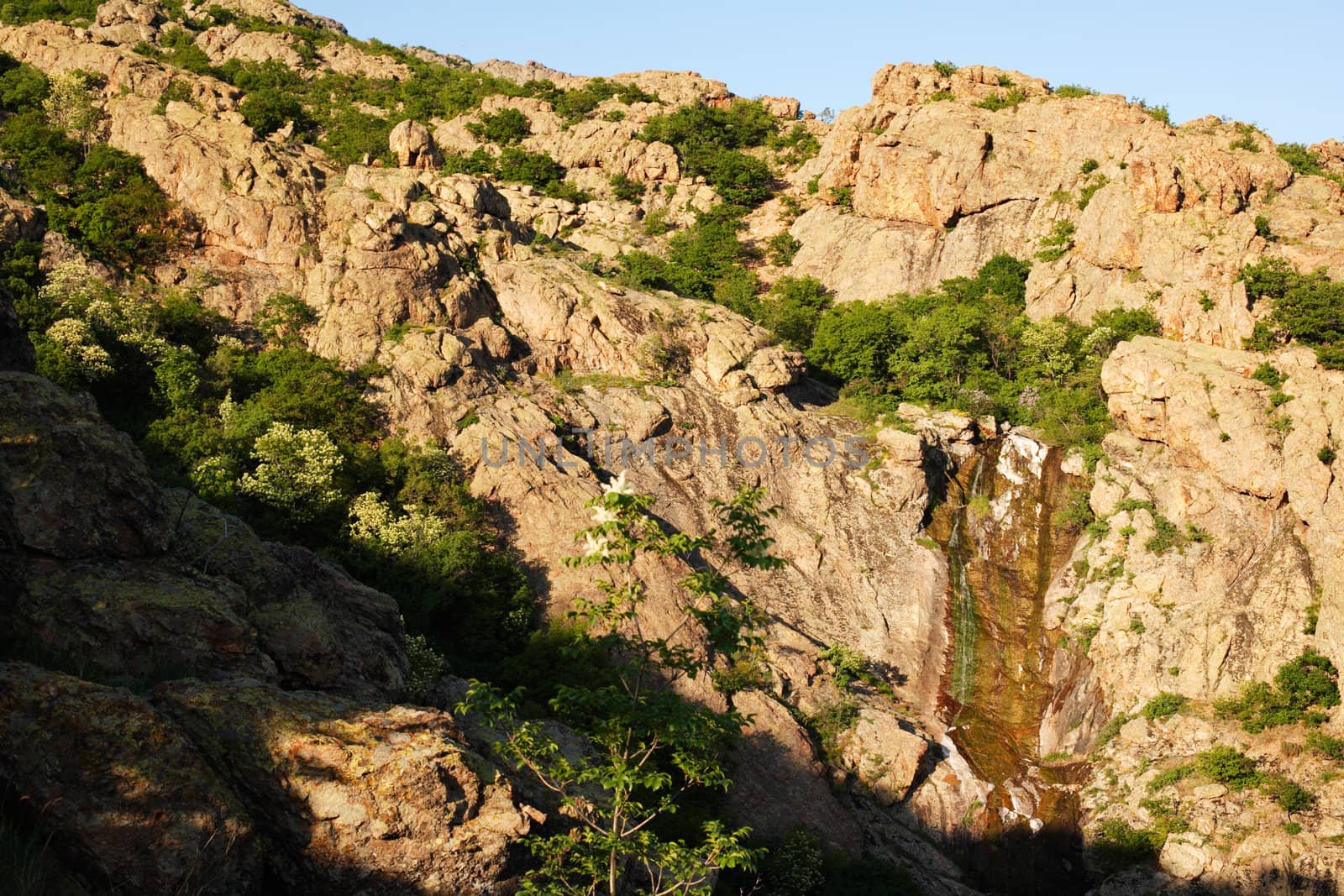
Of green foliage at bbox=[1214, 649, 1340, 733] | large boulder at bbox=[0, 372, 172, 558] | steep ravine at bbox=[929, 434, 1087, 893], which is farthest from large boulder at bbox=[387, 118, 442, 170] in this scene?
green foliage at bbox=[1214, 649, 1340, 733]

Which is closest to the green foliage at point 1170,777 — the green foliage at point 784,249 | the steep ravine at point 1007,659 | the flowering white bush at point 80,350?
the steep ravine at point 1007,659

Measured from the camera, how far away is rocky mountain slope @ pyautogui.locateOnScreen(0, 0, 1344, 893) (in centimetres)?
1126

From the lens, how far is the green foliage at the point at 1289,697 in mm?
29234

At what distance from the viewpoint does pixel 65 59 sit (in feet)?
140

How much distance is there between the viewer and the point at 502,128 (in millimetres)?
63625

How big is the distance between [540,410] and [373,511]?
882 cm

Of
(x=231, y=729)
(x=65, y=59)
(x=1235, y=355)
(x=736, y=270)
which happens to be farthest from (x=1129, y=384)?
(x=65, y=59)

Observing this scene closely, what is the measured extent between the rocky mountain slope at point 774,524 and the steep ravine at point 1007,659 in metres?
0.14

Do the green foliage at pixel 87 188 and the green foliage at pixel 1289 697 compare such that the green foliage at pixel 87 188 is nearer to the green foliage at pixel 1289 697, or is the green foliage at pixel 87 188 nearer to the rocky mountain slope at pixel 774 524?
the rocky mountain slope at pixel 774 524

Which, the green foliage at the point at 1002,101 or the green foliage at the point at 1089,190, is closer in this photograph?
the green foliage at the point at 1089,190

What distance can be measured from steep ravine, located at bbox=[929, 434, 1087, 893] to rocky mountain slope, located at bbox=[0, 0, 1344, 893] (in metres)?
0.14

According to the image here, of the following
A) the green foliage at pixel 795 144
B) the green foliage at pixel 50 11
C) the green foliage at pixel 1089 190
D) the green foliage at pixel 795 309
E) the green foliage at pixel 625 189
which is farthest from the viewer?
the green foliage at pixel 795 144

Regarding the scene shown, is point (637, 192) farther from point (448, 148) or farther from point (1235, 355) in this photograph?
point (1235, 355)

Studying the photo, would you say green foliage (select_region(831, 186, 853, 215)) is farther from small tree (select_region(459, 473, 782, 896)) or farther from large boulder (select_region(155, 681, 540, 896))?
large boulder (select_region(155, 681, 540, 896))
